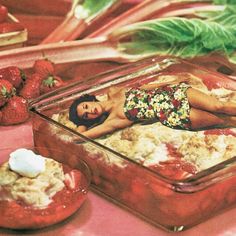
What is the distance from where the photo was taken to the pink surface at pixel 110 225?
1447 mm

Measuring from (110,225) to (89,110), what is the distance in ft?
1.00

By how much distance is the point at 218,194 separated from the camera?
1436mm

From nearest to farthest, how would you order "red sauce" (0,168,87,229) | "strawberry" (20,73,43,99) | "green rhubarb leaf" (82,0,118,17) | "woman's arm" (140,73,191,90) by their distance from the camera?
1. "red sauce" (0,168,87,229)
2. "woman's arm" (140,73,191,90)
3. "strawberry" (20,73,43,99)
4. "green rhubarb leaf" (82,0,118,17)

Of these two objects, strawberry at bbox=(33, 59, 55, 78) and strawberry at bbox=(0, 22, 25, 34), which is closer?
strawberry at bbox=(33, 59, 55, 78)

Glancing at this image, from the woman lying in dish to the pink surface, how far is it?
0.51 ft

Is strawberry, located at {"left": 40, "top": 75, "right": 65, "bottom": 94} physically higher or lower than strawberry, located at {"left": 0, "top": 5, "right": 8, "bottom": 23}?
lower

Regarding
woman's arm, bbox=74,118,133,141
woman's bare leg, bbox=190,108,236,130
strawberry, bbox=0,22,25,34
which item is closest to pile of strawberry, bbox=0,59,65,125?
strawberry, bbox=0,22,25,34

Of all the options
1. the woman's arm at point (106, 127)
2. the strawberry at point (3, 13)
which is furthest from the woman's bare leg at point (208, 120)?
the strawberry at point (3, 13)

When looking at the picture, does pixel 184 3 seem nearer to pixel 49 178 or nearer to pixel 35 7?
pixel 35 7

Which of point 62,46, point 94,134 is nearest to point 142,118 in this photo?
point 94,134

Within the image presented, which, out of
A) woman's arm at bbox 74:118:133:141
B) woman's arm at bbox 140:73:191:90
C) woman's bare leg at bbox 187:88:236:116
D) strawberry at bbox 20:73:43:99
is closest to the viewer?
woman's arm at bbox 74:118:133:141

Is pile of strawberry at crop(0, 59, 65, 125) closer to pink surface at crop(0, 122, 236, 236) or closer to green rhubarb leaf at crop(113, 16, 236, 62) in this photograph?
green rhubarb leaf at crop(113, 16, 236, 62)

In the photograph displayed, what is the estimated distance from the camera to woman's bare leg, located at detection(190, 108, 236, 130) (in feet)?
5.32

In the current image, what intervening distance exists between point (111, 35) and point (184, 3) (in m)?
0.24
